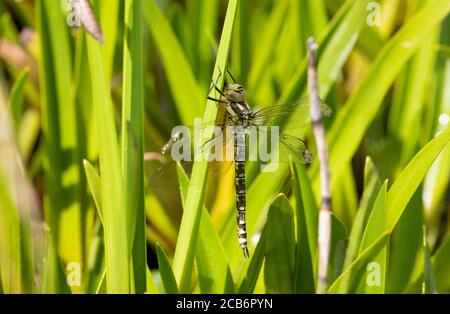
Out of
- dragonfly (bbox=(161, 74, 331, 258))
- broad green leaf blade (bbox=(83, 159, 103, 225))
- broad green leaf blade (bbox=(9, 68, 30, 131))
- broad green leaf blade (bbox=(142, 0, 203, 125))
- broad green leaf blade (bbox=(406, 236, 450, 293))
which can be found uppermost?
broad green leaf blade (bbox=(142, 0, 203, 125))

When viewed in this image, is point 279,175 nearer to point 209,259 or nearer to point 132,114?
point 209,259

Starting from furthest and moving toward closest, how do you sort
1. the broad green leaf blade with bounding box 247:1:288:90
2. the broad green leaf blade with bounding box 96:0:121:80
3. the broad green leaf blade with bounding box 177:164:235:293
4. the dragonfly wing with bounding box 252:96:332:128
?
the broad green leaf blade with bounding box 247:1:288:90, the broad green leaf blade with bounding box 96:0:121:80, the dragonfly wing with bounding box 252:96:332:128, the broad green leaf blade with bounding box 177:164:235:293

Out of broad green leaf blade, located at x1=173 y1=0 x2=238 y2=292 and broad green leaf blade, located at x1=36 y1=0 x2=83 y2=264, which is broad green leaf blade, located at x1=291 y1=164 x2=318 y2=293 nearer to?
broad green leaf blade, located at x1=173 y1=0 x2=238 y2=292

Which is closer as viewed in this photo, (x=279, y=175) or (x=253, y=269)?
(x=253, y=269)

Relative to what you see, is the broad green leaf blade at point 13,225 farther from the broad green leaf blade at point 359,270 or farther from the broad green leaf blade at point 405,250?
the broad green leaf blade at point 405,250

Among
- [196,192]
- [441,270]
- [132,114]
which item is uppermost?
[132,114]

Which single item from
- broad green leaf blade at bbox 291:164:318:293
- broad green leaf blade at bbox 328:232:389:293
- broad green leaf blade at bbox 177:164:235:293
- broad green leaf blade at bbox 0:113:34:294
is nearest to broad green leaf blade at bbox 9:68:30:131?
broad green leaf blade at bbox 0:113:34:294

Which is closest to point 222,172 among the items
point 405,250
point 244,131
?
point 244,131

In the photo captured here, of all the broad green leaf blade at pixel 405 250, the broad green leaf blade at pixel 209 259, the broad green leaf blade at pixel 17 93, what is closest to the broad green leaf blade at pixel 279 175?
the broad green leaf blade at pixel 209 259
